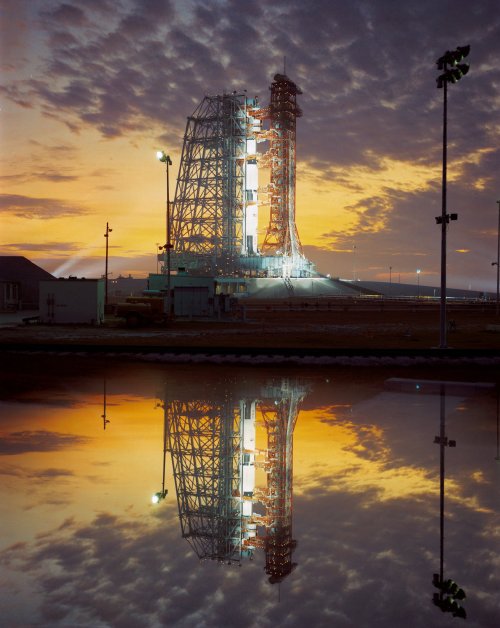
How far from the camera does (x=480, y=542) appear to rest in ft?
21.4

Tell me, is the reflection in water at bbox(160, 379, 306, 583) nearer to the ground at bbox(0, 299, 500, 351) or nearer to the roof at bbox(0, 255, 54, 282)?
the ground at bbox(0, 299, 500, 351)

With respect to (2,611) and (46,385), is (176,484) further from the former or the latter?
(46,385)

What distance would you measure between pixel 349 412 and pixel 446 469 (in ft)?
15.4

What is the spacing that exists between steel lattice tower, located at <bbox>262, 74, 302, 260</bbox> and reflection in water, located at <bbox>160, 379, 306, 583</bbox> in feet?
359

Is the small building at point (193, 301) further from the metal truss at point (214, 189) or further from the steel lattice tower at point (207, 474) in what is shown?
the metal truss at point (214, 189)

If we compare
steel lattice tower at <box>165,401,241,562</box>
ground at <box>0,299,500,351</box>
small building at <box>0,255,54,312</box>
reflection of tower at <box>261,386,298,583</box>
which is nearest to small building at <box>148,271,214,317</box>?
ground at <box>0,299,500,351</box>

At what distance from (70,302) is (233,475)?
3879 centimetres

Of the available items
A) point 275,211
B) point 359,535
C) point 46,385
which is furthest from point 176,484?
point 275,211

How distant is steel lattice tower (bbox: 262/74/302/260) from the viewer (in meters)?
121

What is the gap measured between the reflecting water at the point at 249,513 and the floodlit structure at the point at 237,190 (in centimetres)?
10317

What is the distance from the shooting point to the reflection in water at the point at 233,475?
660cm

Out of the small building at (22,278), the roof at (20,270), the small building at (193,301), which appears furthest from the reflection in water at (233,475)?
the roof at (20,270)

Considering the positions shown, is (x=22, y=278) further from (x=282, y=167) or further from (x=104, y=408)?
(x=104, y=408)

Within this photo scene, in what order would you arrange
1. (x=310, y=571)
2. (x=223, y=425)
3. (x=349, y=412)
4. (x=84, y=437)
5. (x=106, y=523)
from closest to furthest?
(x=310, y=571) < (x=106, y=523) < (x=84, y=437) < (x=223, y=425) < (x=349, y=412)
